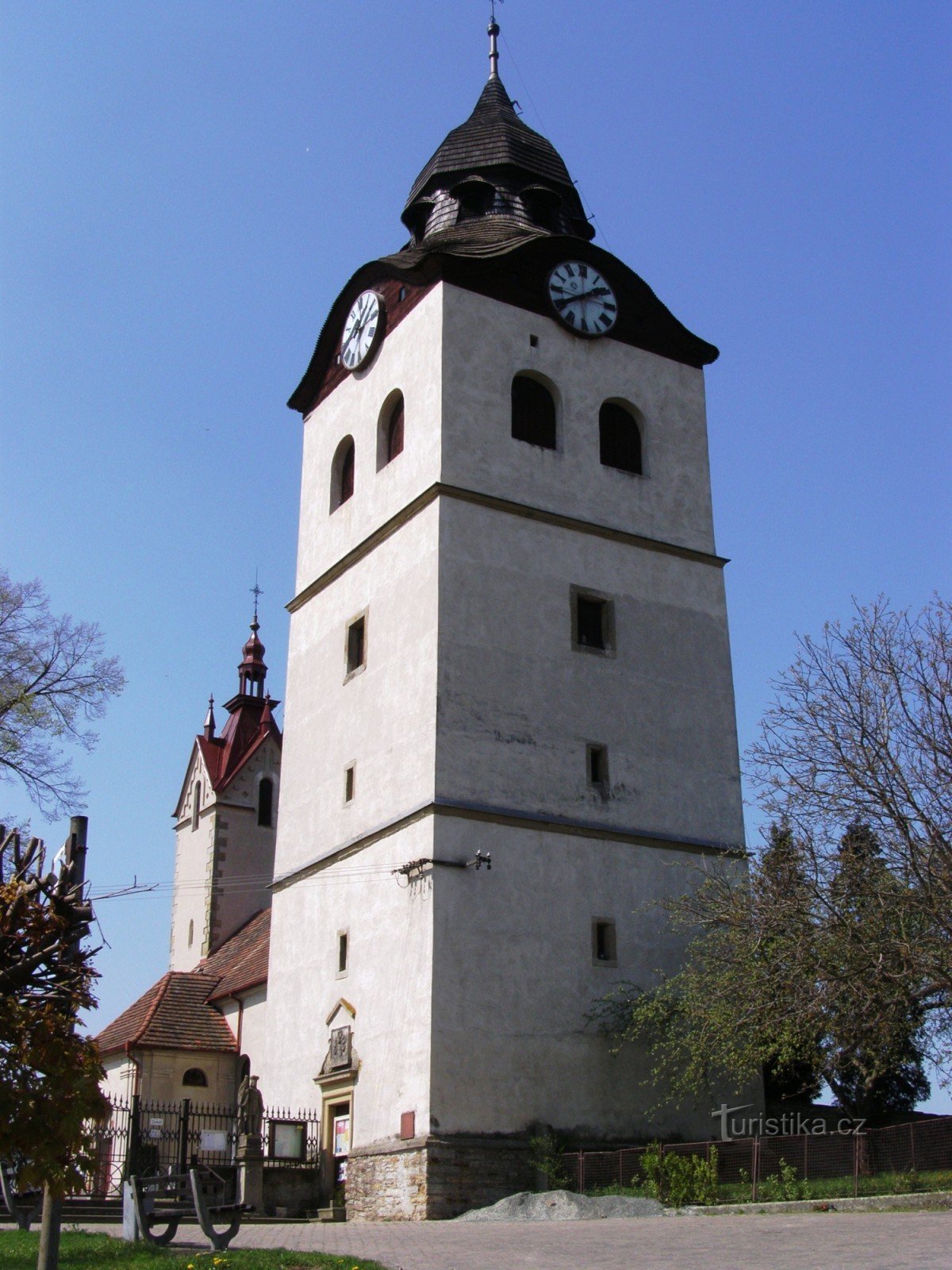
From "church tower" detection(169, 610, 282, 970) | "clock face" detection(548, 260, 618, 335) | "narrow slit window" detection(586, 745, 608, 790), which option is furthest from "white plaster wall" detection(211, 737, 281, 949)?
"narrow slit window" detection(586, 745, 608, 790)

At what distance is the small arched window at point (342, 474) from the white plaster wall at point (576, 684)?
517cm

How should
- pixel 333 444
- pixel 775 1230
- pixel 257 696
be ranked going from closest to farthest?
pixel 775 1230, pixel 333 444, pixel 257 696

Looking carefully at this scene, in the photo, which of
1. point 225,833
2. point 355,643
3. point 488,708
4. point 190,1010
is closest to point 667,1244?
point 488,708

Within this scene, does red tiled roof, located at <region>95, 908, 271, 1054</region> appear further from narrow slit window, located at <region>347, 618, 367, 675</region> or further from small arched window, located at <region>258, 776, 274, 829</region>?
narrow slit window, located at <region>347, 618, 367, 675</region>

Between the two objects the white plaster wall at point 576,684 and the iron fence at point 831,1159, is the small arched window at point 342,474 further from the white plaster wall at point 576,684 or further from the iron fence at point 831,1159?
the iron fence at point 831,1159

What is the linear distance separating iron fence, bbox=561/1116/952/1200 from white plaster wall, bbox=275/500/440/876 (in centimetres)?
737

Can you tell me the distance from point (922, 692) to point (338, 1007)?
423 inches

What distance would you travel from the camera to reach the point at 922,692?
21.1m

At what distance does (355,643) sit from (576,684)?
15.1ft

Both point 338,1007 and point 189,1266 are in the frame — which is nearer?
point 189,1266

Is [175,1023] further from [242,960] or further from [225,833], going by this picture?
[225,833]

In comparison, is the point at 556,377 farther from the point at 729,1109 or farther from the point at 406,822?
the point at 729,1109

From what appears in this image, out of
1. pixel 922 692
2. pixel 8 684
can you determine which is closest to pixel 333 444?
pixel 8 684

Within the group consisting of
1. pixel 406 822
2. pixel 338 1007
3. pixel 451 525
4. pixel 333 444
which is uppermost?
pixel 333 444
